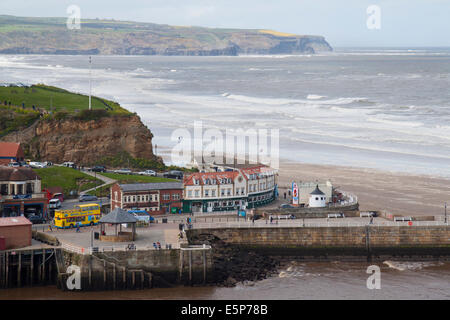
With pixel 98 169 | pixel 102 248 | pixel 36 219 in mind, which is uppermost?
pixel 98 169

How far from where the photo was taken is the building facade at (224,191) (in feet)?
226

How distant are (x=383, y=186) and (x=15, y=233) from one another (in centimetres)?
4104

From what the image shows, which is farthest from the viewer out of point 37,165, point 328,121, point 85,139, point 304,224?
point 328,121

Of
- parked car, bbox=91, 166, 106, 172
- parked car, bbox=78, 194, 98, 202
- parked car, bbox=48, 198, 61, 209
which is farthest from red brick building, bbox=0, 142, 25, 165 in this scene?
parked car, bbox=48, 198, 61, 209

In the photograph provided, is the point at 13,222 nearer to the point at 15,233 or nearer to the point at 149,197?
the point at 15,233

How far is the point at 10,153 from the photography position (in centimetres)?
7950

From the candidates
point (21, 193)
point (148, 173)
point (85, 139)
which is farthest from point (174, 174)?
point (21, 193)

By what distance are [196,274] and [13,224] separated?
12423mm

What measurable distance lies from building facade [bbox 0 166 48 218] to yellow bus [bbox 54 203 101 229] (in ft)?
10.7

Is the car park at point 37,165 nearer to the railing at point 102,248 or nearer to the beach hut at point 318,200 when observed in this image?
the railing at point 102,248

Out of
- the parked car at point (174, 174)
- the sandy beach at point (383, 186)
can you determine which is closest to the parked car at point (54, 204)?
the parked car at point (174, 174)

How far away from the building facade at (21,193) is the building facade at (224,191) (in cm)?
1144

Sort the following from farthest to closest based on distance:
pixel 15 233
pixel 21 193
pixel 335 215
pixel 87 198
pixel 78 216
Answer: pixel 87 198 → pixel 335 215 → pixel 21 193 → pixel 78 216 → pixel 15 233
